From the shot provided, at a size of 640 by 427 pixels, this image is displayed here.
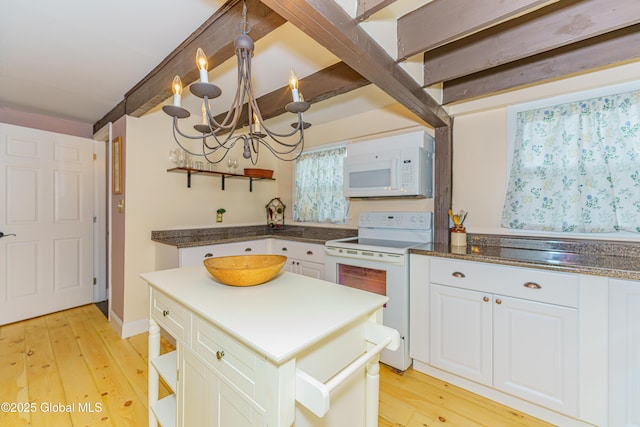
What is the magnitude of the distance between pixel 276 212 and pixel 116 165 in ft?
6.31

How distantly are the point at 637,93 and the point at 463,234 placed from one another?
1.37 metres

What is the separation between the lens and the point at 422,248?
218cm

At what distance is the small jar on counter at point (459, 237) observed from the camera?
7.55 ft

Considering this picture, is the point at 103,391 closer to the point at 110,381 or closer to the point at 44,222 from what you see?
the point at 110,381

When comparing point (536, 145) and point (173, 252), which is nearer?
point (536, 145)

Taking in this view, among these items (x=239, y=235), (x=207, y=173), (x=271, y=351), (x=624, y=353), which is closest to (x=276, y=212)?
(x=239, y=235)

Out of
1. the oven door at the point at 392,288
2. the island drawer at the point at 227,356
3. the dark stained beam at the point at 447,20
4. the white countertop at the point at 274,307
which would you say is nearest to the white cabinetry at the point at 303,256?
the oven door at the point at 392,288

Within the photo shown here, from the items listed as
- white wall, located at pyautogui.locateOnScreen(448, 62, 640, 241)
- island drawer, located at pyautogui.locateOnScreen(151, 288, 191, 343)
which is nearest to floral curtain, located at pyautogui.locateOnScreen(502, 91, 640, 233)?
white wall, located at pyautogui.locateOnScreen(448, 62, 640, 241)

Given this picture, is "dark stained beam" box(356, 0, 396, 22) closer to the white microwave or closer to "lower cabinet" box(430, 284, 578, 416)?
the white microwave

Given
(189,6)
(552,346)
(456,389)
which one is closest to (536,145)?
(552,346)

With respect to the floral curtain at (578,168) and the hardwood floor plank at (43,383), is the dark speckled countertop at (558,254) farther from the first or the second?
the hardwood floor plank at (43,383)

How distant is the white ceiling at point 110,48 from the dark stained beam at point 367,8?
7.6 inches

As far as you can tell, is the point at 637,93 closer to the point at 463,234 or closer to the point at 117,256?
the point at 463,234

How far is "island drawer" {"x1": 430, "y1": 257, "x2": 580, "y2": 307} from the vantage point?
1.57 metres
